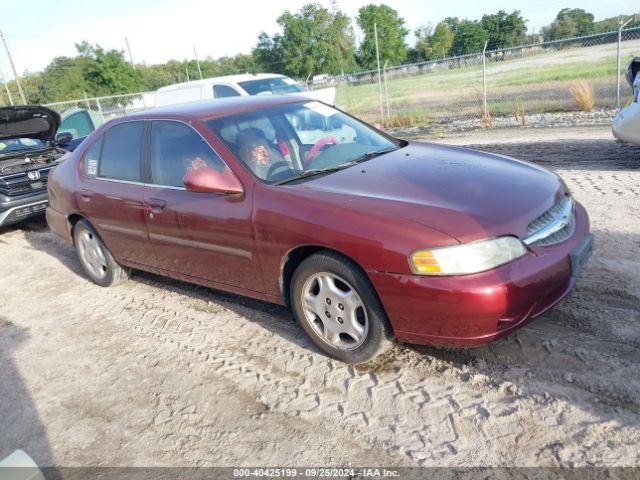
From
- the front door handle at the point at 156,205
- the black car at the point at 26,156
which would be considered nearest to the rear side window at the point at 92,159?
the front door handle at the point at 156,205

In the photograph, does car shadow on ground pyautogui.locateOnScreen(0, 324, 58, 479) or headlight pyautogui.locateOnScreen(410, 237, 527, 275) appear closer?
headlight pyautogui.locateOnScreen(410, 237, 527, 275)

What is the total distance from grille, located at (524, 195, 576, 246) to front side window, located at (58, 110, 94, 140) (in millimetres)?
9975

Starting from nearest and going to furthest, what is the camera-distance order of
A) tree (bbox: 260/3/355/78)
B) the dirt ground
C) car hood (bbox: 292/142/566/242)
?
the dirt ground < car hood (bbox: 292/142/566/242) < tree (bbox: 260/3/355/78)

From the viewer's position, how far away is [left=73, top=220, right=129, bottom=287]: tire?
527 centimetres

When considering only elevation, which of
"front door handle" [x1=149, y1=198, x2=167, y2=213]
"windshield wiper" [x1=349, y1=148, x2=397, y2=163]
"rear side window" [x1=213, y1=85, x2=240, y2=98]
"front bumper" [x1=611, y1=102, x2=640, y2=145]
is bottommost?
"front bumper" [x1=611, y1=102, x2=640, y2=145]

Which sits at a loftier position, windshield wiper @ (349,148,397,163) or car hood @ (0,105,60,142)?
car hood @ (0,105,60,142)

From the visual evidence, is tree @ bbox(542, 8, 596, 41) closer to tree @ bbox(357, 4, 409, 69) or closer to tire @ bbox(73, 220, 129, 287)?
tree @ bbox(357, 4, 409, 69)

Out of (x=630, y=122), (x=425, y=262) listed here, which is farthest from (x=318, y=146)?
(x=630, y=122)

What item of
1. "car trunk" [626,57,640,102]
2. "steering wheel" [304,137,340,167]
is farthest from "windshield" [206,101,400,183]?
"car trunk" [626,57,640,102]

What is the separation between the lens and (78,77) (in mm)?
44656

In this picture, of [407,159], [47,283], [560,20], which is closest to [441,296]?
[407,159]

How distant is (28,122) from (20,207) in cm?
157

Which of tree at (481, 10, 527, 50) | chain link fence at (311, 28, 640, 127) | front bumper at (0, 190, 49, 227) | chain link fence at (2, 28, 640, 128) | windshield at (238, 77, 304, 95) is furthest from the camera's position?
tree at (481, 10, 527, 50)

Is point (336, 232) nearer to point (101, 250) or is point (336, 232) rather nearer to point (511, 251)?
point (511, 251)
